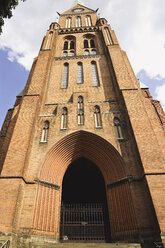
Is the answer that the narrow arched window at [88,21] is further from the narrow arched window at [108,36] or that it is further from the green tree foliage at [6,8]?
the green tree foliage at [6,8]

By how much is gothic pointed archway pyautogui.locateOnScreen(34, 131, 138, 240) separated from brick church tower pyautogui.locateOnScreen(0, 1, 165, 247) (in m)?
0.04

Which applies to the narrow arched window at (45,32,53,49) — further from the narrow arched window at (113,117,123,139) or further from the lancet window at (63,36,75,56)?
the narrow arched window at (113,117,123,139)

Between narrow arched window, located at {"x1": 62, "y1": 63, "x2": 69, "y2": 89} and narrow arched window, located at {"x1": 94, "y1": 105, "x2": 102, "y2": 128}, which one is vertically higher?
narrow arched window, located at {"x1": 62, "y1": 63, "x2": 69, "y2": 89}

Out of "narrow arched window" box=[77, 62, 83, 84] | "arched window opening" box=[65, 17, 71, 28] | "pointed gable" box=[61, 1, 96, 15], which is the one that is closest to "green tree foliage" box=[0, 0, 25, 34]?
"narrow arched window" box=[77, 62, 83, 84]

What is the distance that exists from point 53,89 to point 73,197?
7.73 meters

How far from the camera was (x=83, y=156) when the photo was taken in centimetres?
1019

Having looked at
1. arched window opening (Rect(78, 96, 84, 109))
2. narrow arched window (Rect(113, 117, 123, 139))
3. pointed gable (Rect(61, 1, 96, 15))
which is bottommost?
narrow arched window (Rect(113, 117, 123, 139))

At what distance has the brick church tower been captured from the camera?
269 inches

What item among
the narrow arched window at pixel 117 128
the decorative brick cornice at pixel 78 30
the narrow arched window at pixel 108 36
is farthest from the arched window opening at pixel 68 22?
the narrow arched window at pixel 117 128

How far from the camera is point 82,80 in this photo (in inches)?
519

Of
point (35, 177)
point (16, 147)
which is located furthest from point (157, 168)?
point (16, 147)

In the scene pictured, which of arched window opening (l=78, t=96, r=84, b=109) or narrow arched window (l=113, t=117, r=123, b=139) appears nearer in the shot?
narrow arched window (l=113, t=117, r=123, b=139)

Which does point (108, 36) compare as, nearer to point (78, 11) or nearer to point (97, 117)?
point (97, 117)

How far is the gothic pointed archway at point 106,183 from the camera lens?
7.18 m
